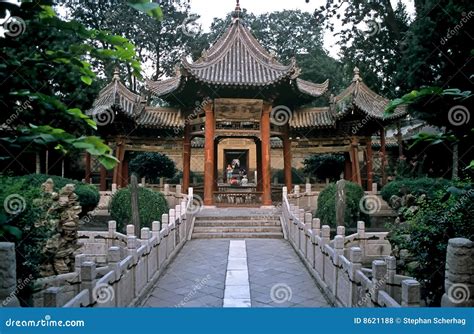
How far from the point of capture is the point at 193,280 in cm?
780

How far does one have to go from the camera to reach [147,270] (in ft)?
23.4

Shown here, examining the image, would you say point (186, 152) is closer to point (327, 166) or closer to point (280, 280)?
point (327, 166)

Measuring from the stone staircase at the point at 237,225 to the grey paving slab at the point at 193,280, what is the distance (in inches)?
63.0

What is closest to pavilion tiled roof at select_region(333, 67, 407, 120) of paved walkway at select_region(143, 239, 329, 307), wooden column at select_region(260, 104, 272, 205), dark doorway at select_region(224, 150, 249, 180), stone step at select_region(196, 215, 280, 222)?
wooden column at select_region(260, 104, 272, 205)

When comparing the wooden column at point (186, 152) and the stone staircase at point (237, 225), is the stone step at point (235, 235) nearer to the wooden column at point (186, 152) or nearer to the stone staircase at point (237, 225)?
the stone staircase at point (237, 225)

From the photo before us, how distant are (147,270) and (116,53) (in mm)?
5671

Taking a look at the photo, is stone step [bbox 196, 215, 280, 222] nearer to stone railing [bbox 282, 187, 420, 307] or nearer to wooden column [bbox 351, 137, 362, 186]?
stone railing [bbox 282, 187, 420, 307]

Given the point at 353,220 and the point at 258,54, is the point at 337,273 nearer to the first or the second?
the point at 353,220

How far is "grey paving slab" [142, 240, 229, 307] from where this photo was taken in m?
6.56

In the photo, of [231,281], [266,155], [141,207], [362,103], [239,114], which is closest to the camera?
[231,281]

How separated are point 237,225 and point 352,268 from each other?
7930mm

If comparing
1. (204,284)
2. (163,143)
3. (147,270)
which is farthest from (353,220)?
(163,143)

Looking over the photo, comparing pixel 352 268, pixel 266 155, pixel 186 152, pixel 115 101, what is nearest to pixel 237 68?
pixel 266 155

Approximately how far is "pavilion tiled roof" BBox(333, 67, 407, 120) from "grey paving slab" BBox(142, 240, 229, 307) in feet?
28.3
